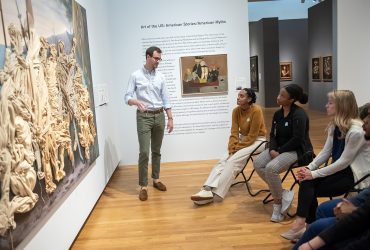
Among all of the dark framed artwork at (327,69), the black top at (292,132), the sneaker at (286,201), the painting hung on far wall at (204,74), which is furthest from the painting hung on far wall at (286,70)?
the sneaker at (286,201)

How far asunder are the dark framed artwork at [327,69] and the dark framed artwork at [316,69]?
1.09 feet

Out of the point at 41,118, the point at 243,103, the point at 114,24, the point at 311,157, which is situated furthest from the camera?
the point at 114,24

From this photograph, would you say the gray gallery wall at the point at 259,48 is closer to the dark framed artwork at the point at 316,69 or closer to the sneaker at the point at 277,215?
the dark framed artwork at the point at 316,69

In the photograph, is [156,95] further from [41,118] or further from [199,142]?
[41,118]

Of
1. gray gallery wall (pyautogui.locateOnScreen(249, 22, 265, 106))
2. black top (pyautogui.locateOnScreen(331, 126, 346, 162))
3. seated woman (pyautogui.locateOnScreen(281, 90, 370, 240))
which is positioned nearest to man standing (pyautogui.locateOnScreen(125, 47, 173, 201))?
seated woman (pyautogui.locateOnScreen(281, 90, 370, 240))

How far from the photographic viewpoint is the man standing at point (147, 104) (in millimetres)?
4770

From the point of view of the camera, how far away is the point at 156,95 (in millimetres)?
4945

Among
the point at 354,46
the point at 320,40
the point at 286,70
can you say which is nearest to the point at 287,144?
the point at 354,46

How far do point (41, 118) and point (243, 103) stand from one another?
2559 millimetres

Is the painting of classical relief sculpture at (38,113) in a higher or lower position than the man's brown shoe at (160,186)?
higher

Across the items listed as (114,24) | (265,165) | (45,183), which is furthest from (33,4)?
(114,24)

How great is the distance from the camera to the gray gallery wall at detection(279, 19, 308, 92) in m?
14.9

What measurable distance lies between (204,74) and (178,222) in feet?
10.3

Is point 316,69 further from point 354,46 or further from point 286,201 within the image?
point 286,201
